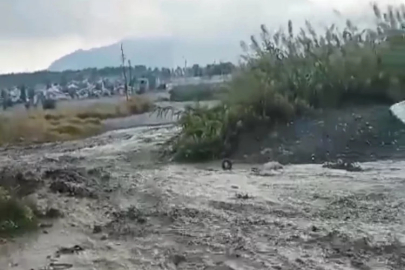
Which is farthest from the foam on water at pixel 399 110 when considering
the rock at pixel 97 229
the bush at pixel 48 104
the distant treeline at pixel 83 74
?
the bush at pixel 48 104

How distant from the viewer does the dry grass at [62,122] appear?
66.5 feet

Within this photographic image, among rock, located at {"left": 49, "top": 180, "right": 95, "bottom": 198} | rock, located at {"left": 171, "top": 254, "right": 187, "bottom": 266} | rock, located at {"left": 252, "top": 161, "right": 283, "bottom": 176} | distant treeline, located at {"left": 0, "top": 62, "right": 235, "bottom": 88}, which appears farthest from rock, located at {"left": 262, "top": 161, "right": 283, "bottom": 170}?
distant treeline, located at {"left": 0, "top": 62, "right": 235, "bottom": 88}

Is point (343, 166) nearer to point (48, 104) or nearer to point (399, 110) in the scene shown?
point (399, 110)

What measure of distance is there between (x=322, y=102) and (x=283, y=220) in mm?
5604

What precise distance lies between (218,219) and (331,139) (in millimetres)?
4025

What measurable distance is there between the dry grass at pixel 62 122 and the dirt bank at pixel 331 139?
9.98m

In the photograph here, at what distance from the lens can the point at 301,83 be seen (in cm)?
1230

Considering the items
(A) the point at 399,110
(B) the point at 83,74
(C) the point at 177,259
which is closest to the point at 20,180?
(C) the point at 177,259

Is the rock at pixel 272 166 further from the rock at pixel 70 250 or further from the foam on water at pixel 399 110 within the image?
the rock at pixel 70 250

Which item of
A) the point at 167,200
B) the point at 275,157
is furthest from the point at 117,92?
the point at 167,200

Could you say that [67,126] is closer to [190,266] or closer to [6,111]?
[6,111]

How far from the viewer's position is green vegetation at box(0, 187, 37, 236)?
687cm

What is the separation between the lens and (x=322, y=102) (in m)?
11.9

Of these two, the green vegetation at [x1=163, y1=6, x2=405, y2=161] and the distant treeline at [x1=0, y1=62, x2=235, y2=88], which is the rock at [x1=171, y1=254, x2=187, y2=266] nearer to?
the green vegetation at [x1=163, y1=6, x2=405, y2=161]
